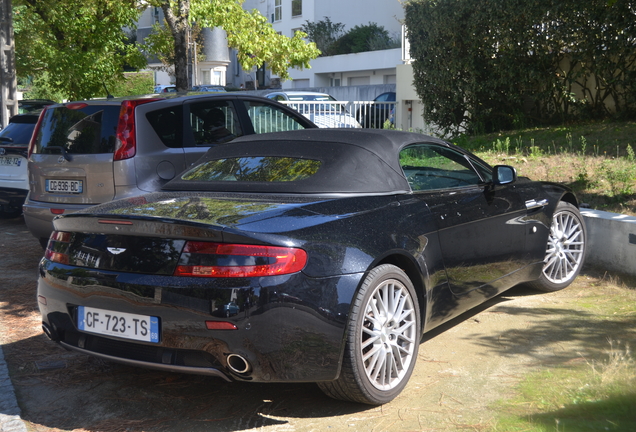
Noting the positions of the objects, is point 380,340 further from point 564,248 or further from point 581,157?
point 581,157

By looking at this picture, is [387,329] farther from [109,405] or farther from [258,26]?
[258,26]

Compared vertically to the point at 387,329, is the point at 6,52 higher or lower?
higher

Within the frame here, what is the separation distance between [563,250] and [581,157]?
4631mm

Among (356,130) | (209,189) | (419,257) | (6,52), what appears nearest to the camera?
(419,257)

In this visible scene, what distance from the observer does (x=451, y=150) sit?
17.1 feet

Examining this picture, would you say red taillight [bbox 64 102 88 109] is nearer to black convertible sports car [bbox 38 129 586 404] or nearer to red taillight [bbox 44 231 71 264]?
black convertible sports car [bbox 38 129 586 404]

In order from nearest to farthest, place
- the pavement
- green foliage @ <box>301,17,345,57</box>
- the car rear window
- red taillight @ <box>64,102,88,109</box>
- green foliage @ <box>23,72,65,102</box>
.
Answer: the pavement, the car rear window, red taillight @ <box>64,102,88,109</box>, green foliage @ <box>23,72,65,102</box>, green foliage @ <box>301,17,345,57</box>

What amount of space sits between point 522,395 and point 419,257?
942 millimetres

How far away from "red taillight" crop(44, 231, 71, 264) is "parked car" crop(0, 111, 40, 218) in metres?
6.23

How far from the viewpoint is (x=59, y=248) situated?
403 centimetres

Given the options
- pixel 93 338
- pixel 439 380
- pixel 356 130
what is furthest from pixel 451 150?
pixel 93 338

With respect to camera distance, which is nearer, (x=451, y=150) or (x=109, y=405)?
(x=109, y=405)

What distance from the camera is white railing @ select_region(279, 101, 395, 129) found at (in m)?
16.5

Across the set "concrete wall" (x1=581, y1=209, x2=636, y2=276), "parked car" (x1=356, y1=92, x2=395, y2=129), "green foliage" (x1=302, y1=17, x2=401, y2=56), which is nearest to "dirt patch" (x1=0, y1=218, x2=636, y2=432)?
"concrete wall" (x1=581, y1=209, x2=636, y2=276)
